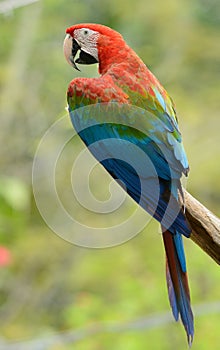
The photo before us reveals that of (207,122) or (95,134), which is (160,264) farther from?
(95,134)

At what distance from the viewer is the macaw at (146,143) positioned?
3.75 ft

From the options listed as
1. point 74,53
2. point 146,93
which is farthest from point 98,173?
point 146,93

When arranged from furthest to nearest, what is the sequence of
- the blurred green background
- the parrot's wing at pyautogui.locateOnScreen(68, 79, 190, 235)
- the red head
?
the blurred green background < the red head < the parrot's wing at pyautogui.locateOnScreen(68, 79, 190, 235)

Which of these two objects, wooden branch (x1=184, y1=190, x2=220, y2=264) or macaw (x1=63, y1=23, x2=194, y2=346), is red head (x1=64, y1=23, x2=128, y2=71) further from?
wooden branch (x1=184, y1=190, x2=220, y2=264)

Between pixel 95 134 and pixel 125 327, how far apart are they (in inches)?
54.1

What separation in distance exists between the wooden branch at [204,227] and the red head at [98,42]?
0.93 feet

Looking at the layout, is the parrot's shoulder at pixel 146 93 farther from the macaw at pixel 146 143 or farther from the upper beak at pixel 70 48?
the upper beak at pixel 70 48

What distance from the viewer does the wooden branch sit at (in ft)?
3.90

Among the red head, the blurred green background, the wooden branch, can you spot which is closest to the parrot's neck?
the red head

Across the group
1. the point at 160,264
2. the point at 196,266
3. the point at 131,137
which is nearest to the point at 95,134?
the point at 131,137

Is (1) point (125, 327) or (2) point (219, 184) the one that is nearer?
(1) point (125, 327)

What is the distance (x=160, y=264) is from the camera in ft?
9.46

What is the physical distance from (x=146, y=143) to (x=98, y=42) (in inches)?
8.5

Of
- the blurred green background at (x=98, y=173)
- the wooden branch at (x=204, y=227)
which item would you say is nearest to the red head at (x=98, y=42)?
the wooden branch at (x=204, y=227)
